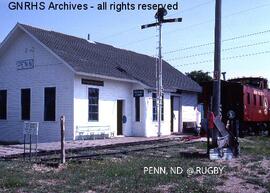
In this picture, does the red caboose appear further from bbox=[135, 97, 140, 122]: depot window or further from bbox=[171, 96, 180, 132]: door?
bbox=[135, 97, 140, 122]: depot window

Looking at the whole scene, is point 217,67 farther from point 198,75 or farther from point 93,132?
point 198,75

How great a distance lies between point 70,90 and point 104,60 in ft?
15.8

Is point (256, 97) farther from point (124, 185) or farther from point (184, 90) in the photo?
point (124, 185)

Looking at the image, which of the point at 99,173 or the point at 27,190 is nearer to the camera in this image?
the point at 27,190

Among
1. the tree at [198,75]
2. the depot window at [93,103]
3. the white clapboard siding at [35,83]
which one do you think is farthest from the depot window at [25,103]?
the tree at [198,75]

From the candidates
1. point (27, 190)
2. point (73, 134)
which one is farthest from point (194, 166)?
point (73, 134)

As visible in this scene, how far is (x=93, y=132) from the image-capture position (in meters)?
22.1

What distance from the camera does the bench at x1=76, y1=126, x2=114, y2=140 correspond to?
69.7 feet

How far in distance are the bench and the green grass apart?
8040mm

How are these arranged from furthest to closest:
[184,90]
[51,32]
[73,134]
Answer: [184,90] < [51,32] < [73,134]

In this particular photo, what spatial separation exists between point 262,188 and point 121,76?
15012mm

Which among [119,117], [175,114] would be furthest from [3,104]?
[175,114]

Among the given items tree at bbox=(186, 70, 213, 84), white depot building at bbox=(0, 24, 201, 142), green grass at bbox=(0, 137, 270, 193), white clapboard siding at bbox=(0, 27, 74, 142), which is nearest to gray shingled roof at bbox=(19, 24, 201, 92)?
white depot building at bbox=(0, 24, 201, 142)

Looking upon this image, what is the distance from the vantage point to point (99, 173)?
1058 centimetres
